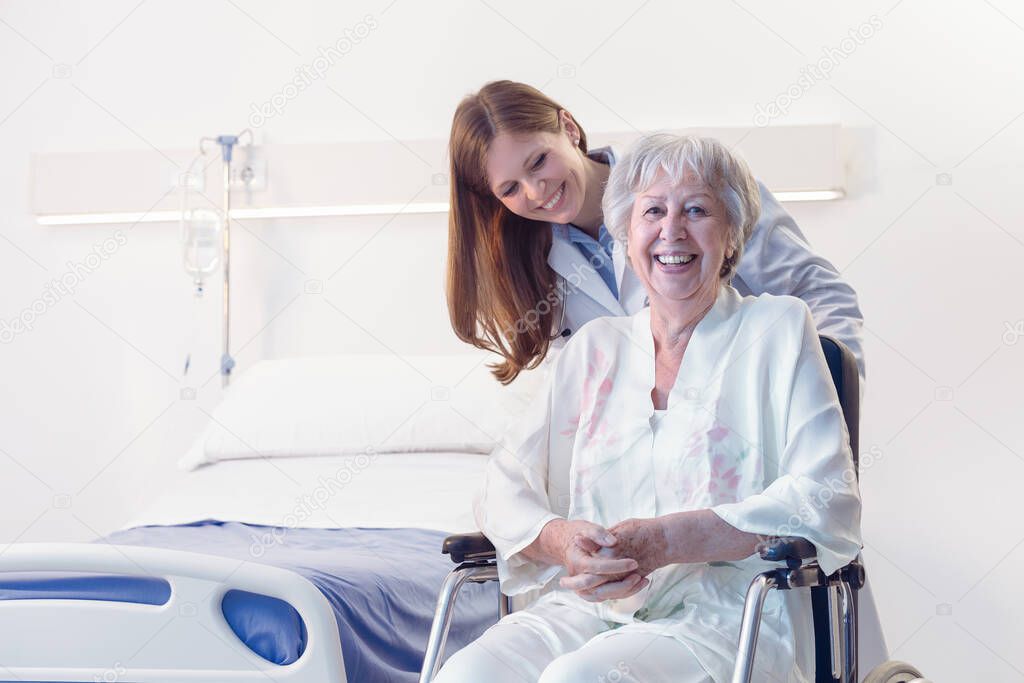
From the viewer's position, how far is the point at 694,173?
62.9 inches

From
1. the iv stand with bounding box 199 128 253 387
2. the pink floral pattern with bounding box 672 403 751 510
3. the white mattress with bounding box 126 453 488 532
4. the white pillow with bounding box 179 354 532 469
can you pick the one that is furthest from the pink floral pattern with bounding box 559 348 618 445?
the iv stand with bounding box 199 128 253 387

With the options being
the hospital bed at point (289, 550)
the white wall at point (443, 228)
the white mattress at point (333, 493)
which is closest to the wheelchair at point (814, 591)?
the hospital bed at point (289, 550)

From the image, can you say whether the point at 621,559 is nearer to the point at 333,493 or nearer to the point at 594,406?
the point at 594,406

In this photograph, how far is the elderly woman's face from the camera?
1593 mm

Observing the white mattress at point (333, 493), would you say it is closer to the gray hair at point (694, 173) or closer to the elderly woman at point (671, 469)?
the elderly woman at point (671, 469)

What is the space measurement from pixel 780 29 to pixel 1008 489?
1.46m

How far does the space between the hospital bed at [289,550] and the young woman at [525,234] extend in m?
0.22

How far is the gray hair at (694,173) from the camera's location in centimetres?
160

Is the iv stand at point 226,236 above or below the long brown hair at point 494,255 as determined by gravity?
above

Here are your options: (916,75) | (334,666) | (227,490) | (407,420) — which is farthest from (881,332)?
(334,666)

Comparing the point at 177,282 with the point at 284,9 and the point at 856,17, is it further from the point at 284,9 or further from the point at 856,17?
the point at 856,17

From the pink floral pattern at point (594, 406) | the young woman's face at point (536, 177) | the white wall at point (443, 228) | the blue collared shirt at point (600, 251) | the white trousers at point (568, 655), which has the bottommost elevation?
the white trousers at point (568, 655)

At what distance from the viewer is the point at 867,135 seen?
3.25 meters

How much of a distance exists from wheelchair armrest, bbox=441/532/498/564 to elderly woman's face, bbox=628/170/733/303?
0.44m
